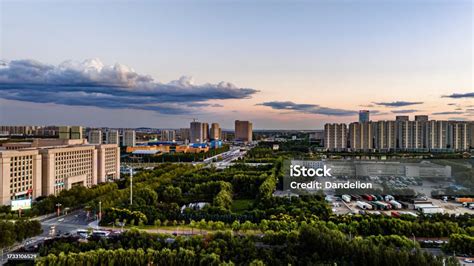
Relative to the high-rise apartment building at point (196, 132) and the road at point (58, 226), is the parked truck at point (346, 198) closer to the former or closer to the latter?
the road at point (58, 226)

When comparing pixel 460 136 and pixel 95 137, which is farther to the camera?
pixel 95 137

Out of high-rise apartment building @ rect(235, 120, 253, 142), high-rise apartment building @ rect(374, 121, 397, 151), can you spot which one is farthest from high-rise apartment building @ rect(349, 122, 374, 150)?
high-rise apartment building @ rect(235, 120, 253, 142)

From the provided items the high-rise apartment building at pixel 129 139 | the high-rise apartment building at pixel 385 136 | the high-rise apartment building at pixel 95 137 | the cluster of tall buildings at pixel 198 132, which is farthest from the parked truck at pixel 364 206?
the cluster of tall buildings at pixel 198 132

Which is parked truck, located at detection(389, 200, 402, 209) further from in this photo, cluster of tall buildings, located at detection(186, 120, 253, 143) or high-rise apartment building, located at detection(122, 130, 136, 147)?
cluster of tall buildings, located at detection(186, 120, 253, 143)

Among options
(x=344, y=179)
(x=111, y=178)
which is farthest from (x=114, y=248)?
(x=111, y=178)

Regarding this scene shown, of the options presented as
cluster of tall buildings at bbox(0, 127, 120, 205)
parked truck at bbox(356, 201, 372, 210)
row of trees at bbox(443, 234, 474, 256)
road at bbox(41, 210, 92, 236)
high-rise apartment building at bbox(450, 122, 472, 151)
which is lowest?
road at bbox(41, 210, 92, 236)

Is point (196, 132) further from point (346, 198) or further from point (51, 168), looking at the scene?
point (346, 198)

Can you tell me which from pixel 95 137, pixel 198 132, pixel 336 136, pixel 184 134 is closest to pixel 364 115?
pixel 336 136
